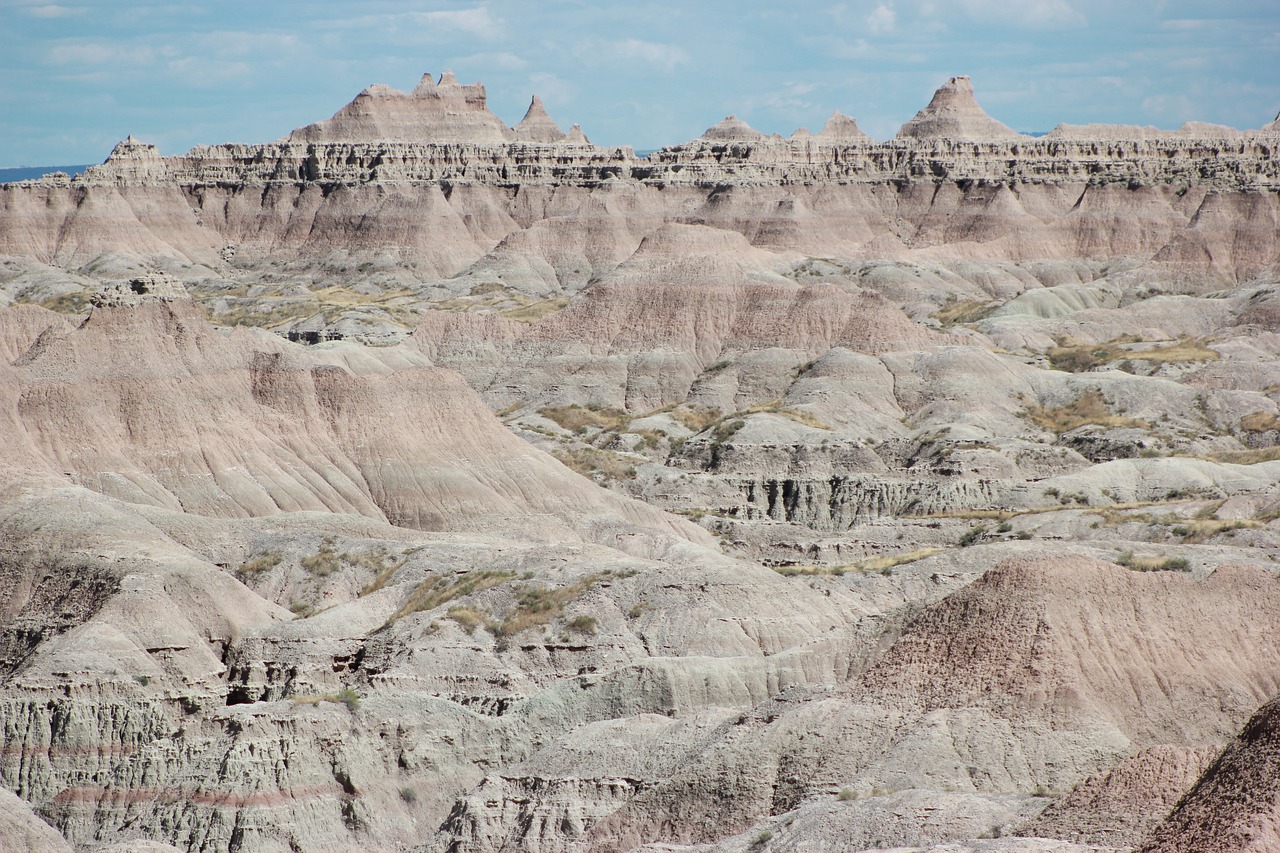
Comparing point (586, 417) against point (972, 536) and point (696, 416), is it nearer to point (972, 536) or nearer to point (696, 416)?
point (696, 416)

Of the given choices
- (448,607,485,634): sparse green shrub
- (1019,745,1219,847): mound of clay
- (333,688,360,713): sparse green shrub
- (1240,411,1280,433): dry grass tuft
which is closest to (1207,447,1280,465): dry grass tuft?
(1240,411,1280,433): dry grass tuft

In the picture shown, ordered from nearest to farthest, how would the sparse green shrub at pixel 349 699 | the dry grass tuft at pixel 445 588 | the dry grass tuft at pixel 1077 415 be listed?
the sparse green shrub at pixel 349 699 → the dry grass tuft at pixel 445 588 → the dry grass tuft at pixel 1077 415

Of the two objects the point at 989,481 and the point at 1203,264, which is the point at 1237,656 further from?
the point at 1203,264

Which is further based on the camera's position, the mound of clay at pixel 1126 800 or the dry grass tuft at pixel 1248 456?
the dry grass tuft at pixel 1248 456

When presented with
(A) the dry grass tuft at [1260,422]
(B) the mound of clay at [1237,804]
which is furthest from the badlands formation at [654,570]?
(A) the dry grass tuft at [1260,422]

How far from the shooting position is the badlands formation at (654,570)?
40.6 meters

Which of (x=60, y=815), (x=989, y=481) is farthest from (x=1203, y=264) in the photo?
(x=60, y=815)

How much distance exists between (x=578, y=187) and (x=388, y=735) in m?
151

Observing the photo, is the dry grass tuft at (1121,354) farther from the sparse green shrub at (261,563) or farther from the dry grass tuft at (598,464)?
the sparse green shrub at (261,563)

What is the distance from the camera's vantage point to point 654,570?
57031 mm

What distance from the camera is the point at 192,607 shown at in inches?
2115

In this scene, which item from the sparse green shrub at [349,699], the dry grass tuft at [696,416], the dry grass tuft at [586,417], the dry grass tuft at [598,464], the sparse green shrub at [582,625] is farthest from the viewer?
the dry grass tuft at [586,417]

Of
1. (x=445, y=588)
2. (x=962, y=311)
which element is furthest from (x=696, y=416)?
(x=445, y=588)

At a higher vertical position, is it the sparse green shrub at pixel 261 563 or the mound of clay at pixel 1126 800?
the mound of clay at pixel 1126 800
